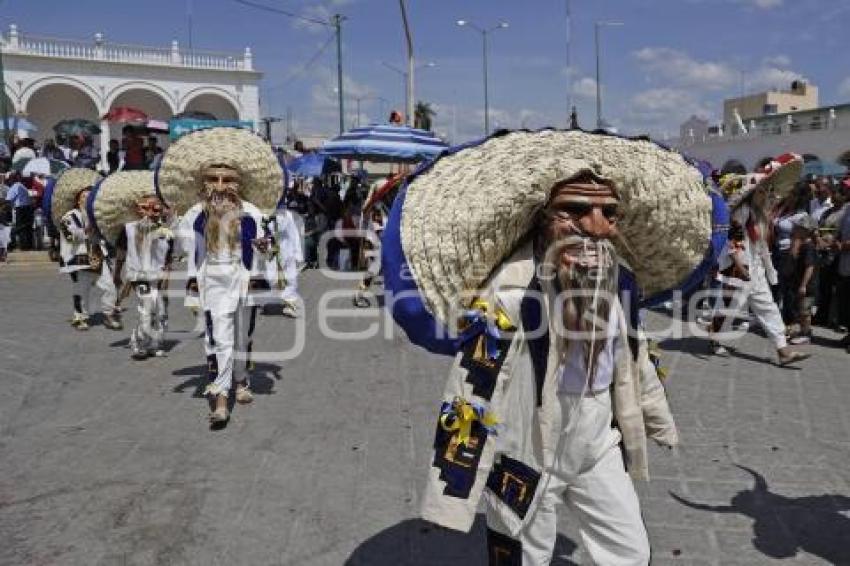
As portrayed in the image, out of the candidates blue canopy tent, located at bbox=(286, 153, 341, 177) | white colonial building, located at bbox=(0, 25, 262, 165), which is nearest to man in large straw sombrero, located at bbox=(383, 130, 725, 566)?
blue canopy tent, located at bbox=(286, 153, 341, 177)

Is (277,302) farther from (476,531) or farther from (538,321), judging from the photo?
(538,321)

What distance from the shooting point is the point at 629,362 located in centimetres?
256

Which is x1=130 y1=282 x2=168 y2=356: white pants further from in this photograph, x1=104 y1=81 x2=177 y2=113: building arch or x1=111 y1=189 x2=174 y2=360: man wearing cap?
x1=104 y1=81 x2=177 y2=113: building arch

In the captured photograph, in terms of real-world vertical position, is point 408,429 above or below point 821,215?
below

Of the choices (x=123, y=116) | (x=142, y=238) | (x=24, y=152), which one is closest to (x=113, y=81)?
(x=123, y=116)

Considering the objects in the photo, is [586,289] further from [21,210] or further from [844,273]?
[21,210]

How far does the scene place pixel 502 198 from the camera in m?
2.33

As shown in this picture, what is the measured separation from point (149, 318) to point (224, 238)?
2.55 metres

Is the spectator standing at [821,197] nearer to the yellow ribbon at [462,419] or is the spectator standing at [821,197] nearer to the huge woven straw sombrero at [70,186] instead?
the huge woven straw sombrero at [70,186]

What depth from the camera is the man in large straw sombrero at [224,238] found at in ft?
18.3

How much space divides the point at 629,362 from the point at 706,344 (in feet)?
21.3

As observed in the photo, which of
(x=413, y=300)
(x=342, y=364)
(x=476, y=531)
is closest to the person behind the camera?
(x=413, y=300)

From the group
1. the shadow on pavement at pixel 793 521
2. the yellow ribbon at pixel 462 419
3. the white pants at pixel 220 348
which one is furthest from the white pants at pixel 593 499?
the white pants at pixel 220 348

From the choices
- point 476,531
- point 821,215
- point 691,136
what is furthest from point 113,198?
point 691,136
